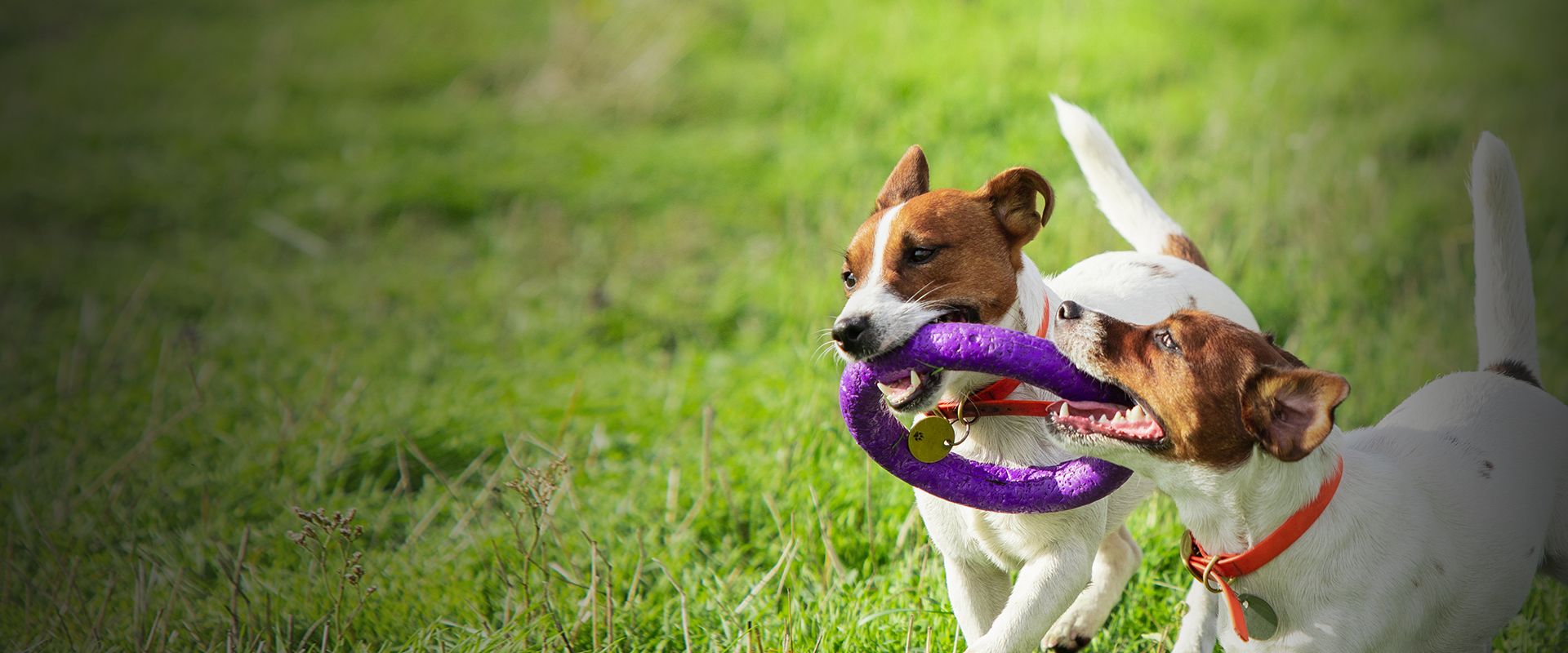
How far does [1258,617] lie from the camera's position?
333 cm

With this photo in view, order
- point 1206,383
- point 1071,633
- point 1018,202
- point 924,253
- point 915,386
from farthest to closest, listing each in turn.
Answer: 1. point 1071,633
2. point 1018,202
3. point 924,253
4. point 915,386
5. point 1206,383

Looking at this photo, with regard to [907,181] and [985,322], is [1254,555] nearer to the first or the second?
[985,322]

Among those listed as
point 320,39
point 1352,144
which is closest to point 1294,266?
point 1352,144

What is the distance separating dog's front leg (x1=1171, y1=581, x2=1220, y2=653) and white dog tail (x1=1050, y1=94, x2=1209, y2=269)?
4.24ft

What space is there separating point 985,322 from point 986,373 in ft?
0.88

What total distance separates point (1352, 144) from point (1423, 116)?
28.9 inches

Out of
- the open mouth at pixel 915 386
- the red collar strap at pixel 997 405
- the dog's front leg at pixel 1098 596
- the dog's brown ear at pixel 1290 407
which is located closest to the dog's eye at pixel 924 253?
the open mouth at pixel 915 386

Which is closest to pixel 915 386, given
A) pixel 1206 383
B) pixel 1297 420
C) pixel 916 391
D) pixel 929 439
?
pixel 916 391

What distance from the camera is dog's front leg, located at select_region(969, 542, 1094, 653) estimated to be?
138 inches

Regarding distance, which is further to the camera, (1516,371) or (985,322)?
(1516,371)

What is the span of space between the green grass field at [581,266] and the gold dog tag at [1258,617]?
38.5 inches

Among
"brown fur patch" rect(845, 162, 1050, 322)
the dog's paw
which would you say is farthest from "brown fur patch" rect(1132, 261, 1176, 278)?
the dog's paw

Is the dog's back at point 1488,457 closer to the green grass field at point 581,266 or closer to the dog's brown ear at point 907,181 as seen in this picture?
the green grass field at point 581,266

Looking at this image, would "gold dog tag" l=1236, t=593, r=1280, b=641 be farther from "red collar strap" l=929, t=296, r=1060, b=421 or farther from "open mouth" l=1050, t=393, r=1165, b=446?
"red collar strap" l=929, t=296, r=1060, b=421
